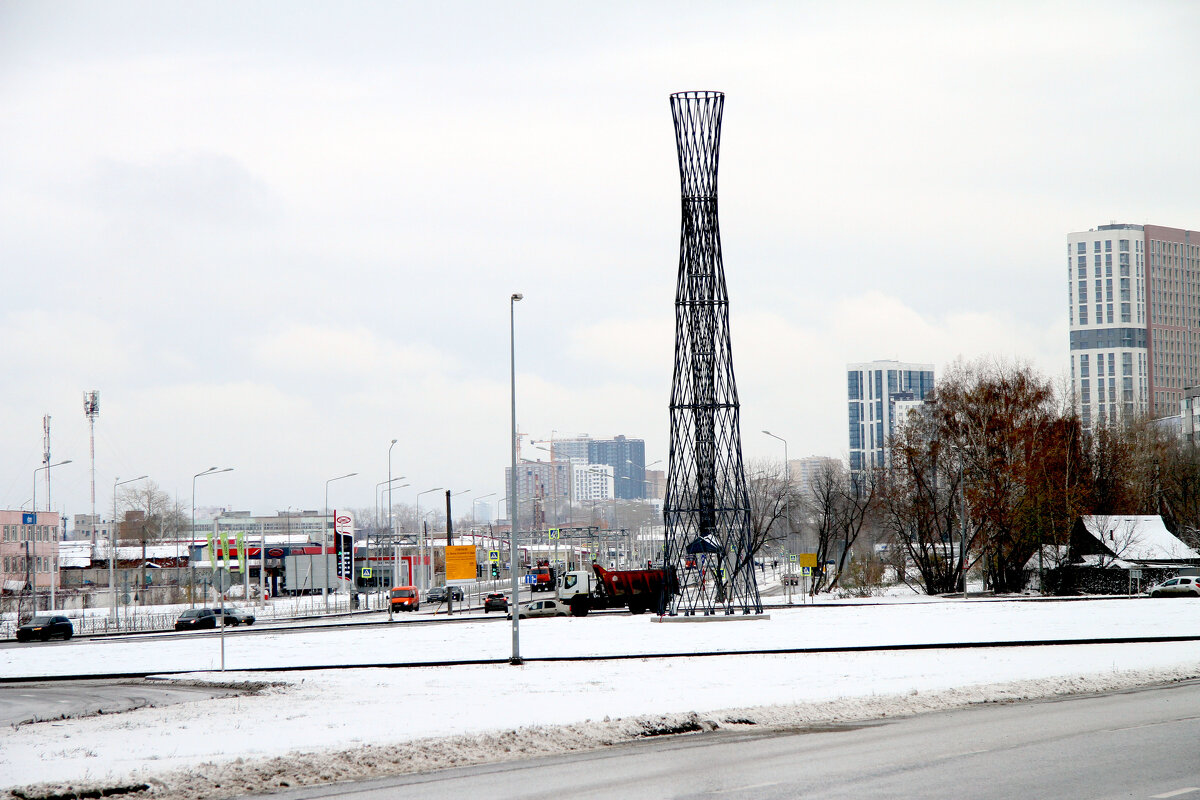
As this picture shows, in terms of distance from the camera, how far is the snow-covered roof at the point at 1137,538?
6656 cm

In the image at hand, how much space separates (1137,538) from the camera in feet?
221

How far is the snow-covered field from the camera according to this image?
48.6ft

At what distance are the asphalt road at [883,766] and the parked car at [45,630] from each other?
44225 mm

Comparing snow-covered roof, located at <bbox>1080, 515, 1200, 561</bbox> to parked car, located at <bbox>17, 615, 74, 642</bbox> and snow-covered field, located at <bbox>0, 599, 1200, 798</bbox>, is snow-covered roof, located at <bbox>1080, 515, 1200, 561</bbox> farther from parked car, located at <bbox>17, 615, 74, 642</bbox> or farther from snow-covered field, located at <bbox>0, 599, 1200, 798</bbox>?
parked car, located at <bbox>17, 615, 74, 642</bbox>

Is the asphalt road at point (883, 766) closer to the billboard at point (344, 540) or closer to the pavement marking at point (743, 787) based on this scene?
the pavement marking at point (743, 787)

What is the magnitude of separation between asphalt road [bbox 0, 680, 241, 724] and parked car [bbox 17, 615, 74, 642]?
25.0 m

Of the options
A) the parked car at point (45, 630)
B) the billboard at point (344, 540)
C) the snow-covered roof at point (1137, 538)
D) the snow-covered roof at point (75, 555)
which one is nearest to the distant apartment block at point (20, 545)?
the snow-covered roof at point (75, 555)

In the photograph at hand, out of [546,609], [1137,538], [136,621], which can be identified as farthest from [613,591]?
[1137,538]

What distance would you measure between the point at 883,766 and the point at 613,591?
4372 centimetres

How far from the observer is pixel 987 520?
70625 millimetres

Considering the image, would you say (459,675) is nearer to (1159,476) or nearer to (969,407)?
(969,407)

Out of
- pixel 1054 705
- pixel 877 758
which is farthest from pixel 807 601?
pixel 877 758

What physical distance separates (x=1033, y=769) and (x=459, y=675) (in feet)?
50.3

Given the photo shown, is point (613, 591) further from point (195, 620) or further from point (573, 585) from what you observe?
point (195, 620)
